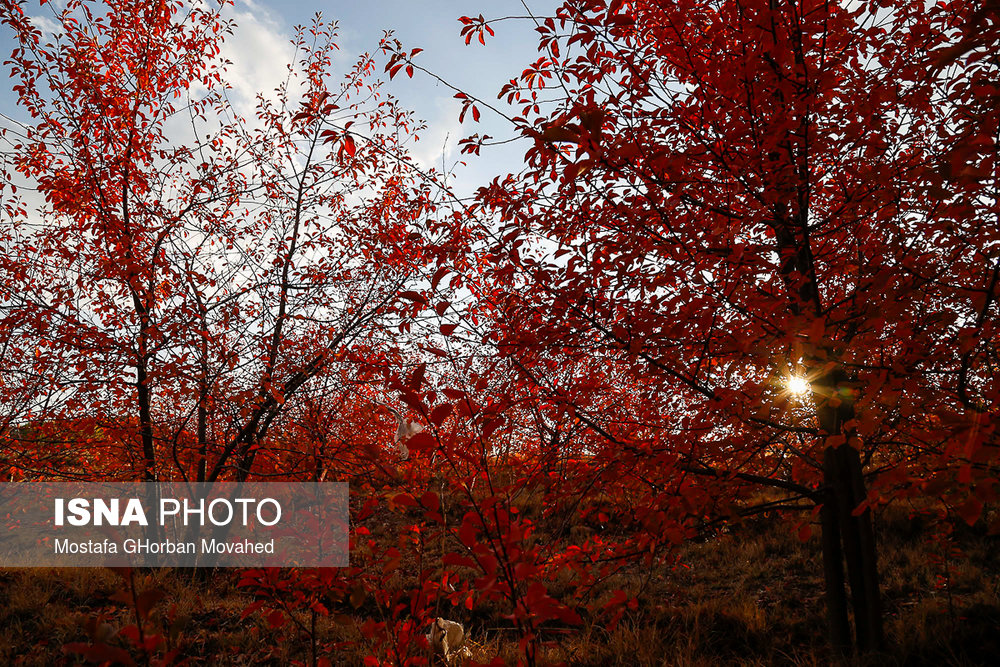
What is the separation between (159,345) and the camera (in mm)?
4906

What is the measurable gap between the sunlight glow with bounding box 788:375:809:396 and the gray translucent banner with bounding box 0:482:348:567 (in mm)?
4728

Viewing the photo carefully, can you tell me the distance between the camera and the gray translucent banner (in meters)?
6.07

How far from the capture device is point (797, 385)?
8.59 ft

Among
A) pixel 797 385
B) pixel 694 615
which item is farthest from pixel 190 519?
pixel 797 385

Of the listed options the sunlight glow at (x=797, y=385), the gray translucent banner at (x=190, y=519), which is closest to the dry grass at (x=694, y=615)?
the gray translucent banner at (x=190, y=519)

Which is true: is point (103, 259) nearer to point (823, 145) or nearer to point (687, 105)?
point (687, 105)

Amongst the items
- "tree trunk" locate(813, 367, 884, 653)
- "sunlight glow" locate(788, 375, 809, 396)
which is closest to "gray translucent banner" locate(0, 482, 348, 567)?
"tree trunk" locate(813, 367, 884, 653)

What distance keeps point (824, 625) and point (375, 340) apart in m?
5.55

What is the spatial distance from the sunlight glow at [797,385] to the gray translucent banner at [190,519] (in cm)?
473

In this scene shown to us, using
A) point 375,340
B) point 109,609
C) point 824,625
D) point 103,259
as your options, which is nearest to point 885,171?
point 824,625

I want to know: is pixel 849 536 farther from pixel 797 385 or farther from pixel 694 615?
pixel 694 615

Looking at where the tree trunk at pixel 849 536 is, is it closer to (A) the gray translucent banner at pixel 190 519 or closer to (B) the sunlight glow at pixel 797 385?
(B) the sunlight glow at pixel 797 385

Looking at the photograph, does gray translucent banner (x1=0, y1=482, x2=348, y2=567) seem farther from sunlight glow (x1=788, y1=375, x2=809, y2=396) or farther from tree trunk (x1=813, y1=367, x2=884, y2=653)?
→ sunlight glow (x1=788, y1=375, x2=809, y2=396)

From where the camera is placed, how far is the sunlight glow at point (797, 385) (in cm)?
248
